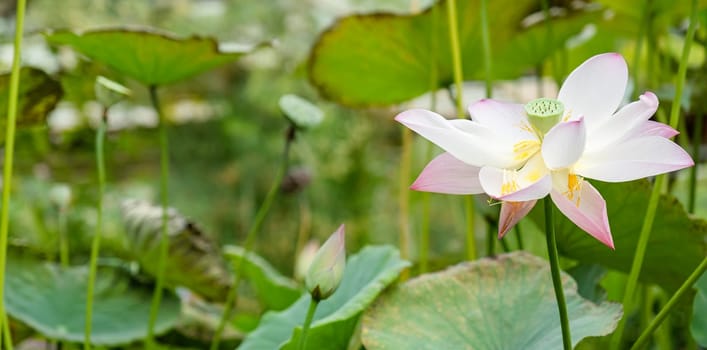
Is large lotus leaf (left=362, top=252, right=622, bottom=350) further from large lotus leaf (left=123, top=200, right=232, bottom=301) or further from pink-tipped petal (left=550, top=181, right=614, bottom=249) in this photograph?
large lotus leaf (left=123, top=200, right=232, bottom=301)

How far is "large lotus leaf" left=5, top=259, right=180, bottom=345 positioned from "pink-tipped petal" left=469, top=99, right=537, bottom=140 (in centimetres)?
40

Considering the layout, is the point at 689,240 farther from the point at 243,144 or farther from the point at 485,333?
the point at 243,144

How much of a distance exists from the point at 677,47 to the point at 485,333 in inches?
28.6

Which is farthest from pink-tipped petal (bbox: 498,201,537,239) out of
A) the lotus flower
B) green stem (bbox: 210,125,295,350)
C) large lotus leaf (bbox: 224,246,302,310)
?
large lotus leaf (bbox: 224,246,302,310)

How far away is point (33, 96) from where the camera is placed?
0.54 meters

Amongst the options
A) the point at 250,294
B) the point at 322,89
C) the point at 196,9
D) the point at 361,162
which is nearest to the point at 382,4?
the point at 322,89

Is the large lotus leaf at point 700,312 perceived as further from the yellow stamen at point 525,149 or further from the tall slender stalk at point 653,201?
the yellow stamen at point 525,149

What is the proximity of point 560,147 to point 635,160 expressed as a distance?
3cm

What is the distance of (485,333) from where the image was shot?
367 mm

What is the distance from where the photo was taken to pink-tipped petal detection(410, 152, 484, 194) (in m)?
0.26

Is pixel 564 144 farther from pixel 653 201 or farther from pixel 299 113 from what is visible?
pixel 299 113

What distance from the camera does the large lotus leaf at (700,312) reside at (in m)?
0.37

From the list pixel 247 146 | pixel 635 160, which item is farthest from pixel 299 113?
pixel 247 146

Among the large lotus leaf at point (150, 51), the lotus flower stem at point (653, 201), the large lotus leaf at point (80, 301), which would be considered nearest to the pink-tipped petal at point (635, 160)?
the lotus flower stem at point (653, 201)
